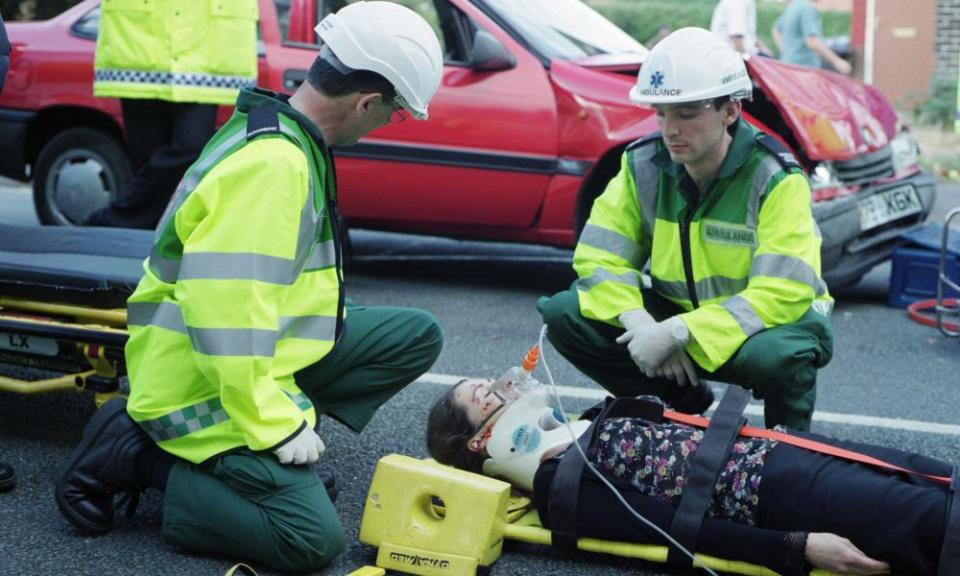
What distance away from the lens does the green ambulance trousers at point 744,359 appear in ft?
13.3

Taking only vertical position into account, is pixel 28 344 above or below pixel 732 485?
above

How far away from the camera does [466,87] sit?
6.88 meters

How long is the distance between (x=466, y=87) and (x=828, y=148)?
175 centimetres

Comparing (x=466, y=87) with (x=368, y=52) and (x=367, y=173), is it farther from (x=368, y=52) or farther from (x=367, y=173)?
(x=368, y=52)

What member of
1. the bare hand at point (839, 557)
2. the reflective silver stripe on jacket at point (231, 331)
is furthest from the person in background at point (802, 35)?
the bare hand at point (839, 557)

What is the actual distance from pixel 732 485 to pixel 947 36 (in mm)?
16394

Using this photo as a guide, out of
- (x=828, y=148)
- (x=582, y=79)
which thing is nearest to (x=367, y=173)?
(x=582, y=79)

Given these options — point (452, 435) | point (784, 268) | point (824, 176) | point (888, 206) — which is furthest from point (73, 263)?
point (888, 206)

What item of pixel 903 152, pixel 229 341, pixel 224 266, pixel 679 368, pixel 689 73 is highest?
pixel 689 73

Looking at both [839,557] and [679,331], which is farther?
[679,331]

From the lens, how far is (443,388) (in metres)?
5.41

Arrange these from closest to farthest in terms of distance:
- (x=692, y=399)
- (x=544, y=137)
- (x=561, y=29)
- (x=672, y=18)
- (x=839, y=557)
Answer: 1. (x=839, y=557)
2. (x=692, y=399)
3. (x=544, y=137)
4. (x=561, y=29)
5. (x=672, y=18)

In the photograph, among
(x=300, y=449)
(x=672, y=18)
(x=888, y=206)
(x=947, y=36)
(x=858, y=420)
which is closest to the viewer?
(x=300, y=449)

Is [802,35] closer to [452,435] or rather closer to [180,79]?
[180,79]
